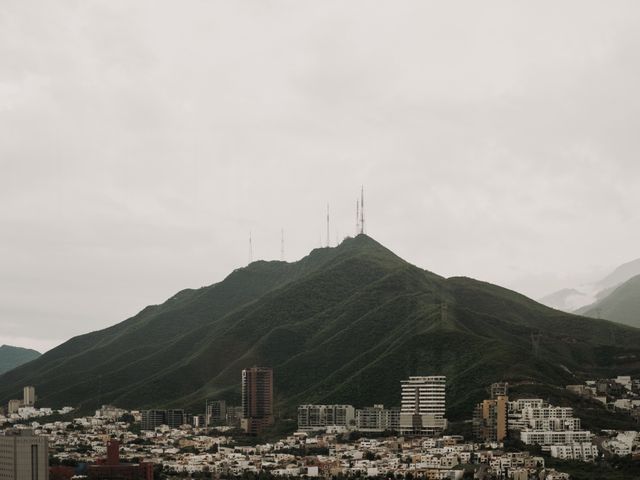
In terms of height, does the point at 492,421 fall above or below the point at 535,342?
below

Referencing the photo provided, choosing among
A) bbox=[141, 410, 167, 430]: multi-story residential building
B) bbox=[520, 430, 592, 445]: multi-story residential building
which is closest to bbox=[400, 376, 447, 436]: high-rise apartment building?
bbox=[520, 430, 592, 445]: multi-story residential building

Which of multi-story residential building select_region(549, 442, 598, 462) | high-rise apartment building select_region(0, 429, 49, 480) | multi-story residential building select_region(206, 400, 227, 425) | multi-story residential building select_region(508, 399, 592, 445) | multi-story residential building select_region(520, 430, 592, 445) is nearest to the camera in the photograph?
high-rise apartment building select_region(0, 429, 49, 480)

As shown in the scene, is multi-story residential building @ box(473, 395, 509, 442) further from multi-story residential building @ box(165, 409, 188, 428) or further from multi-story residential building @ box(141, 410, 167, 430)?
multi-story residential building @ box(141, 410, 167, 430)

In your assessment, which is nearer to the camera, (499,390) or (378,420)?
(499,390)

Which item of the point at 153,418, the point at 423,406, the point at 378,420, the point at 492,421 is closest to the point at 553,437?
the point at 492,421

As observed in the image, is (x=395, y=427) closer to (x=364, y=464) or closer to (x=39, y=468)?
(x=364, y=464)

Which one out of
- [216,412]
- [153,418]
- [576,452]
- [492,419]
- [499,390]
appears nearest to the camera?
[576,452]

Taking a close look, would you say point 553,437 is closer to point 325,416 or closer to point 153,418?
point 325,416
